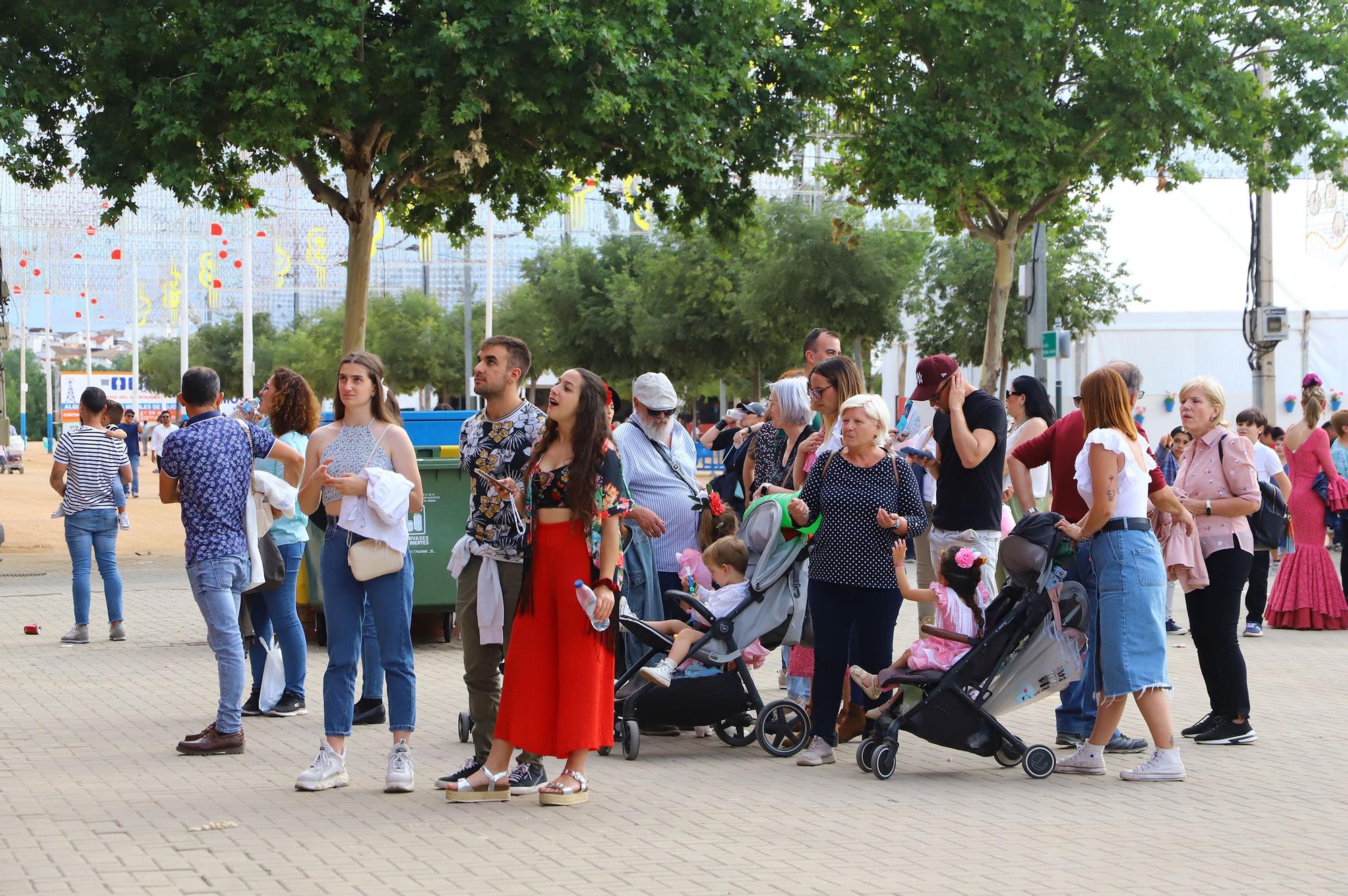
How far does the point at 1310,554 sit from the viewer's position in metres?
13.9

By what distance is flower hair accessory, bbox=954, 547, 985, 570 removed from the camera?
7656mm

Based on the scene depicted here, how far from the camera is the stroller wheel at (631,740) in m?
7.83

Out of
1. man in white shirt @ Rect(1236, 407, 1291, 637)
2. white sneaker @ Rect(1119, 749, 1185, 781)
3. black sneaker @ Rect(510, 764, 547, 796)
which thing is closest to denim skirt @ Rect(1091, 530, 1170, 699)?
white sneaker @ Rect(1119, 749, 1185, 781)

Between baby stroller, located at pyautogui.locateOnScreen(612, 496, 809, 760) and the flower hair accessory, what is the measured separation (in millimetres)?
767

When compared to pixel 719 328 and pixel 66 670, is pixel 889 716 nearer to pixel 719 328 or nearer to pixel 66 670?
pixel 66 670

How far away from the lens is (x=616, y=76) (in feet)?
58.9

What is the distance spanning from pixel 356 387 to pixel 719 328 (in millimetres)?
35631

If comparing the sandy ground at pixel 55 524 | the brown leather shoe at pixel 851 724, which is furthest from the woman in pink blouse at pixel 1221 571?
the sandy ground at pixel 55 524

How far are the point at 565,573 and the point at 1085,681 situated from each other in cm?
290

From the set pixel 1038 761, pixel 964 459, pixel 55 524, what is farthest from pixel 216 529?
pixel 55 524

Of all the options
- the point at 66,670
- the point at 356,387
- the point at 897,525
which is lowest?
the point at 66,670

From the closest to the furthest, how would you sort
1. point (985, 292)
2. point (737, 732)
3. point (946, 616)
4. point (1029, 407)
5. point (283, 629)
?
point (946, 616)
point (737, 732)
point (283, 629)
point (1029, 407)
point (985, 292)

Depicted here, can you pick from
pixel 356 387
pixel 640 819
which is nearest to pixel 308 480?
pixel 356 387

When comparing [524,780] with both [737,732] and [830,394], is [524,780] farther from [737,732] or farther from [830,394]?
[830,394]
